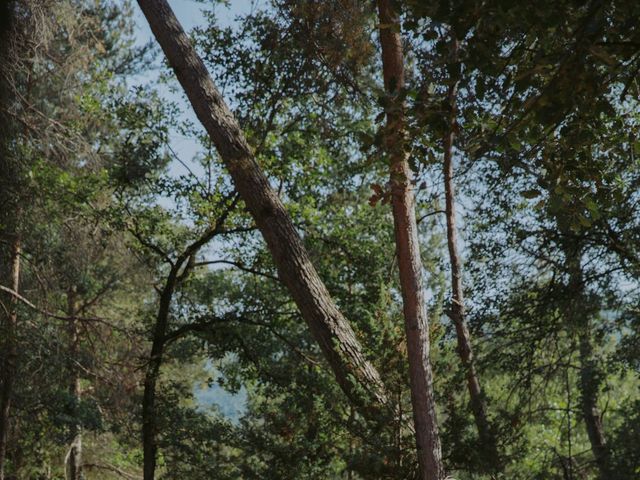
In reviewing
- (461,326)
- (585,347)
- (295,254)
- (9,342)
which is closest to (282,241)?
(295,254)

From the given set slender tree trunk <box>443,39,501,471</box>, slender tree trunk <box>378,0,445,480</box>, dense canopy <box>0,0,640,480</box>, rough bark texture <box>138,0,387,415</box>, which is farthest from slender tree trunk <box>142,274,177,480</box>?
slender tree trunk <box>378,0,445,480</box>

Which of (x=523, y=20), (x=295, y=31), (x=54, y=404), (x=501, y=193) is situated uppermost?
(x=295, y=31)

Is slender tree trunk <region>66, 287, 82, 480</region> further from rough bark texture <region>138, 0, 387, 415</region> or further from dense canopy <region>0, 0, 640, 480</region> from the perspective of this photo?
rough bark texture <region>138, 0, 387, 415</region>

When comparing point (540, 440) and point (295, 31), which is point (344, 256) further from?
point (540, 440)

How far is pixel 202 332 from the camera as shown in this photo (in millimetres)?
10211

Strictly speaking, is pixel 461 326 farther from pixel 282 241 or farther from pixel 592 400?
pixel 282 241

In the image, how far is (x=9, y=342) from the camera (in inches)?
399

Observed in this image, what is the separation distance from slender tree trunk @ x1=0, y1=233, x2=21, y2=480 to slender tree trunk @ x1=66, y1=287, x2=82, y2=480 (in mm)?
708

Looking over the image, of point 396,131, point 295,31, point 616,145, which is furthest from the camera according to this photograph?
point 295,31

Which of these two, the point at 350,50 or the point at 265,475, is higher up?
the point at 350,50

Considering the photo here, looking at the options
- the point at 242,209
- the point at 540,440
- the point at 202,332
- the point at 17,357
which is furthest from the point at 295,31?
the point at 540,440

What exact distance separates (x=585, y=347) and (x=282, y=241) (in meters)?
5.40

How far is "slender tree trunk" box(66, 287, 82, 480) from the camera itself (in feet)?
34.7

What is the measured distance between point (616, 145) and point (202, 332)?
712 centimetres
